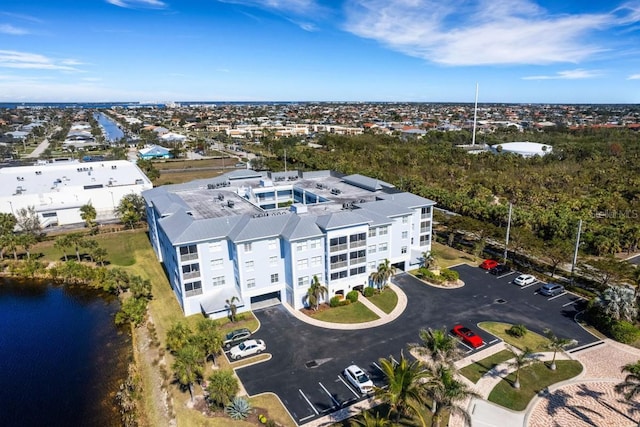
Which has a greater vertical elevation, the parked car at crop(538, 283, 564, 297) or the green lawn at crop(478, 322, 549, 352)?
the parked car at crop(538, 283, 564, 297)

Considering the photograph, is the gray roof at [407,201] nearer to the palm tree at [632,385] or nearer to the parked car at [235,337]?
the parked car at [235,337]

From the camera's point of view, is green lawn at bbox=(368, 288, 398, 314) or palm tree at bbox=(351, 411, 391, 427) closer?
palm tree at bbox=(351, 411, 391, 427)

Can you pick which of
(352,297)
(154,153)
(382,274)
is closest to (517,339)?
(382,274)

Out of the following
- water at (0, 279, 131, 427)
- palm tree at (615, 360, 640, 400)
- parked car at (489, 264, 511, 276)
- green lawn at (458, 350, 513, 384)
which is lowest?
water at (0, 279, 131, 427)

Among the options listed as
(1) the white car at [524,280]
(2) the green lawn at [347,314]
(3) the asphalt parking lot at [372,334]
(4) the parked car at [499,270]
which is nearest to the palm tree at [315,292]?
(2) the green lawn at [347,314]

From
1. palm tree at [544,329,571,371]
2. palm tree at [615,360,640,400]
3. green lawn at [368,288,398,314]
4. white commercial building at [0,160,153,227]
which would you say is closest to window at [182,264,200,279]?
green lawn at [368,288,398,314]

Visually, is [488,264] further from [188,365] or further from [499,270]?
[188,365]

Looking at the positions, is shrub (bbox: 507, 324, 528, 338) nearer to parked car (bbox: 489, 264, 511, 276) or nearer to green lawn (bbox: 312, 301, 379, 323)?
green lawn (bbox: 312, 301, 379, 323)
